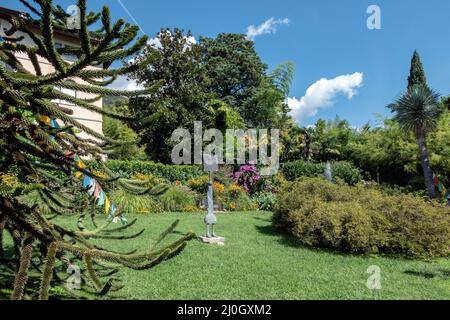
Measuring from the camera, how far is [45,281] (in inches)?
89.1

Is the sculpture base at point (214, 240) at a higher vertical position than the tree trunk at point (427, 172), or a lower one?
lower

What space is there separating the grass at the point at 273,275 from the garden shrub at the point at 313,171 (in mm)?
12886

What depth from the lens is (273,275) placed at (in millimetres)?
6297

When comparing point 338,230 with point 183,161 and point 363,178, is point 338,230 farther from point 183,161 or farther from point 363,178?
point 363,178

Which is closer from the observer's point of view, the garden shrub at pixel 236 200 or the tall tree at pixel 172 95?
the garden shrub at pixel 236 200

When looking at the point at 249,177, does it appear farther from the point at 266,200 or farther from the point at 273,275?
the point at 273,275

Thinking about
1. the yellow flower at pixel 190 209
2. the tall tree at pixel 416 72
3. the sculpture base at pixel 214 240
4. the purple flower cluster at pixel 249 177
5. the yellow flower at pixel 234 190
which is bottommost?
the sculpture base at pixel 214 240

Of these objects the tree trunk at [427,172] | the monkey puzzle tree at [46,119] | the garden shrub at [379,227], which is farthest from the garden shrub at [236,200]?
the monkey puzzle tree at [46,119]

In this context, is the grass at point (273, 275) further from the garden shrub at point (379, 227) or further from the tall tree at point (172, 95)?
the tall tree at point (172, 95)

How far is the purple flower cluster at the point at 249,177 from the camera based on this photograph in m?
18.6

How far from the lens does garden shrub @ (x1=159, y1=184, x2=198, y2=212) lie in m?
14.5

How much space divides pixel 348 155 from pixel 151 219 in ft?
71.5
